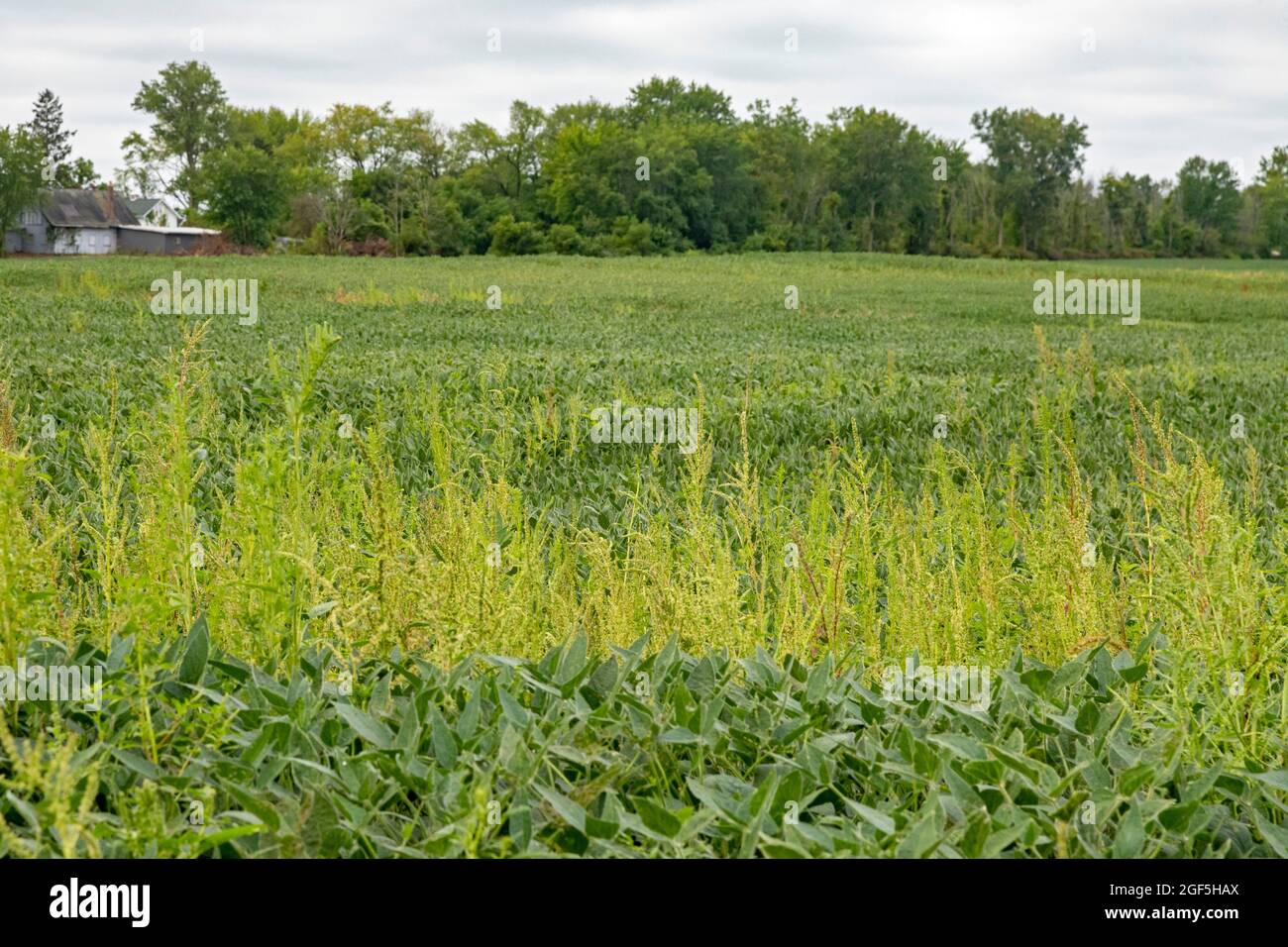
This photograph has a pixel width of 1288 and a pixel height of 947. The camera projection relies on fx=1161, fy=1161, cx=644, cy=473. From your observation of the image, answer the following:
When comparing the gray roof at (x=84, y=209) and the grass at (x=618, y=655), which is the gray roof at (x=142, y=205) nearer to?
the gray roof at (x=84, y=209)

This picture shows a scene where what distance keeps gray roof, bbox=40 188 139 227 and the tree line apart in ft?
17.7

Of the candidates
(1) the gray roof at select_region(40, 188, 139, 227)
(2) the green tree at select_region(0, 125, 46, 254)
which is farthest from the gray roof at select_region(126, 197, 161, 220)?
(2) the green tree at select_region(0, 125, 46, 254)

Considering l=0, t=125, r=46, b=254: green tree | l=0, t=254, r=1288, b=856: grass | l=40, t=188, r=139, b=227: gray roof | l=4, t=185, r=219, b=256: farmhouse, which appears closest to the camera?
l=0, t=254, r=1288, b=856: grass

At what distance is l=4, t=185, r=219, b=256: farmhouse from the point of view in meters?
73.4

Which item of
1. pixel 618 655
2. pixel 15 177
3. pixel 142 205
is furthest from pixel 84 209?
pixel 618 655

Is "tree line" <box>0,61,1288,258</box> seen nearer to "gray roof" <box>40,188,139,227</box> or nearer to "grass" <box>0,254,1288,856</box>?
"gray roof" <box>40,188,139,227</box>

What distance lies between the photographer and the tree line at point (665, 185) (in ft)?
234

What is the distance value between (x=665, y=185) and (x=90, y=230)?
128 ft

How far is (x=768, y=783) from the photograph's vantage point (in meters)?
1.96

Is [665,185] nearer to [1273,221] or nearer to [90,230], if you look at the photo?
[90,230]

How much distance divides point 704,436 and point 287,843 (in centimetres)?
802
